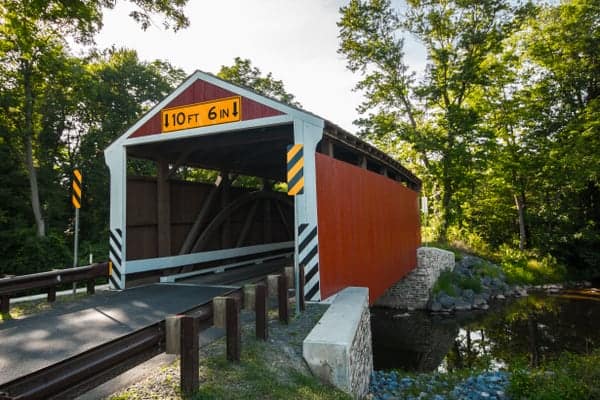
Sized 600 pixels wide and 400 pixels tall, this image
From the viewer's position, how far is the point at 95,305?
5160 mm

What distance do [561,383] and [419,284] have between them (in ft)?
27.5

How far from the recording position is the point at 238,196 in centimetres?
1030

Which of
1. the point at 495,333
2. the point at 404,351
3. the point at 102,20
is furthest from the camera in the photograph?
the point at 495,333

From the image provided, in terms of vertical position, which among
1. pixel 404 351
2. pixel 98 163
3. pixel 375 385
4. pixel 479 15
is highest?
pixel 479 15

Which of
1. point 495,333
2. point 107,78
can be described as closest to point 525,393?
point 495,333

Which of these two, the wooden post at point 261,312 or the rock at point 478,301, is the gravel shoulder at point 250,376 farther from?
the rock at point 478,301

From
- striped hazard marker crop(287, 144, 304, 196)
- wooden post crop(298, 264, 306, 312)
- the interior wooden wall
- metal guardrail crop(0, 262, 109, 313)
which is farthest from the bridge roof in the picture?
metal guardrail crop(0, 262, 109, 313)

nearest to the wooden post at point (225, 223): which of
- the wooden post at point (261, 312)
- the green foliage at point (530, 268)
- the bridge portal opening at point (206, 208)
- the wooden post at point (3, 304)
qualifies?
the bridge portal opening at point (206, 208)

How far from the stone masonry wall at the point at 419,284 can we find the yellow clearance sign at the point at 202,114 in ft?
29.9

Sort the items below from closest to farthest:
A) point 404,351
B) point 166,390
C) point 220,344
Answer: point 166,390 → point 220,344 → point 404,351

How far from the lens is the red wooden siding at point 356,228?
5453 millimetres

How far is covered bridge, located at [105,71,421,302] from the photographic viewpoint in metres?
5.27

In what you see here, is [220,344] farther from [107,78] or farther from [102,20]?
[107,78]

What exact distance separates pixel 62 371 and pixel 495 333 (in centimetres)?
1085
